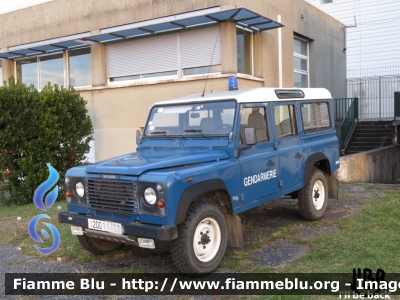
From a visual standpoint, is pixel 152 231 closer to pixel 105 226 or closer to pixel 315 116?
pixel 105 226

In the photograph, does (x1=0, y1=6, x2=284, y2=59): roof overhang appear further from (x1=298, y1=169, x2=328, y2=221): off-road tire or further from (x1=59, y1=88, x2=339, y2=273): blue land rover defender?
(x1=298, y1=169, x2=328, y2=221): off-road tire

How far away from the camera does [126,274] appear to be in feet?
16.8

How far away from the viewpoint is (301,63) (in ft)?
49.9

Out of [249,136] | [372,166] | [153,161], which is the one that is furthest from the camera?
[372,166]

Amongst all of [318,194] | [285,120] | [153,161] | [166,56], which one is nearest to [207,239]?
[153,161]

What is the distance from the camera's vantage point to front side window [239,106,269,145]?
5.71m

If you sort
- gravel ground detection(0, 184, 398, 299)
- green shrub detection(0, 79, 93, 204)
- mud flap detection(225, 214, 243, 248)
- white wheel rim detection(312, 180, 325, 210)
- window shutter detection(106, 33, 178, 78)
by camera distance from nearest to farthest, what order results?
gravel ground detection(0, 184, 398, 299) < mud flap detection(225, 214, 243, 248) < white wheel rim detection(312, 180, 325, 210) < green shrub detection(0, 79, 93, 204) < window shutter detection(106, 33, 178, 78)

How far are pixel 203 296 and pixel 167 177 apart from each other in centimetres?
125

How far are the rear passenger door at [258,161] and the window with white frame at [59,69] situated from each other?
30.7 feet

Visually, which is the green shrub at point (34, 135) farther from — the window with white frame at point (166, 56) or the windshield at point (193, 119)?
the windshield at point (193, 119)

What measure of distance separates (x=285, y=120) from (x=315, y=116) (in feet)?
3.44

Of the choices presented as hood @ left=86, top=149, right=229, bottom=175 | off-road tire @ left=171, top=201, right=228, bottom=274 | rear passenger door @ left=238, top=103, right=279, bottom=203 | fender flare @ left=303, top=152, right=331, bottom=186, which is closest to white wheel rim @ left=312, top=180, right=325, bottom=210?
fender flare @ left=303, top=152, right=331, bottom=186

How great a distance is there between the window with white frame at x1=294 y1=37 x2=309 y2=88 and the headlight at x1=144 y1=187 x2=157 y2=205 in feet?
35.8

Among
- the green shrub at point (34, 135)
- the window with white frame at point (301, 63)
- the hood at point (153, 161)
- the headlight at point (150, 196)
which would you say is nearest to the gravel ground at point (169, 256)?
the headlight at point (150, 196)
